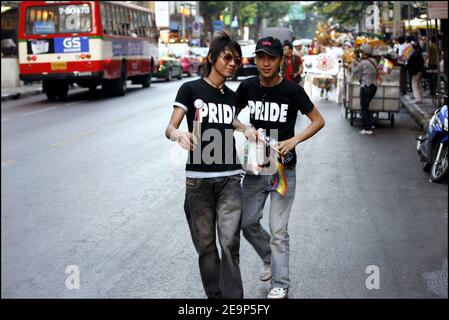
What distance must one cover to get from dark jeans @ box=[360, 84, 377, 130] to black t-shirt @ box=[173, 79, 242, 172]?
34.7 feet

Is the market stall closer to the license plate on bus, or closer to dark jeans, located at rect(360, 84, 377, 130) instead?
dark jeans, located at rect(360, 84, 377, 130)

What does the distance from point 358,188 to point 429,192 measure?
84 cm

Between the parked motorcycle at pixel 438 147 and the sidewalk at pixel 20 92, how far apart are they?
2001 cm

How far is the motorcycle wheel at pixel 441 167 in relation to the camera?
9398mm

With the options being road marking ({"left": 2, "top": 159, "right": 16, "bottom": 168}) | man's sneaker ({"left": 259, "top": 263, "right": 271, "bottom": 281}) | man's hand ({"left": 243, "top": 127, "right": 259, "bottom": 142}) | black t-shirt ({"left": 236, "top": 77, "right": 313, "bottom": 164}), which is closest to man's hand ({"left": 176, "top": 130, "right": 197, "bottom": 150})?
man's hand ({"left": 243, "top": 127, "right": 259, "bottom": 142})

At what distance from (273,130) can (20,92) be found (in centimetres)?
2744

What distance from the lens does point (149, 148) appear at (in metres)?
12.8

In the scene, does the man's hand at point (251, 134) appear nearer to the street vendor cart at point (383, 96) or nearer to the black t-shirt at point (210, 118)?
the black t-shirt at point (210, 118)

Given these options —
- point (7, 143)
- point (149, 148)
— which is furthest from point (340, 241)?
point (7, 143)

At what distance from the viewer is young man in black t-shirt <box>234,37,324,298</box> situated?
9.65ft

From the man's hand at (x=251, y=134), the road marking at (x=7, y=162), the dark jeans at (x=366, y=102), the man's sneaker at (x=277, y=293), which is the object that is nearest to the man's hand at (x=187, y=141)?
the man's hand at (x=251, y=134)

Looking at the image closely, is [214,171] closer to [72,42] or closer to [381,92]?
[72,42]

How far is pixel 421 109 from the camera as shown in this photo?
57.4ft
